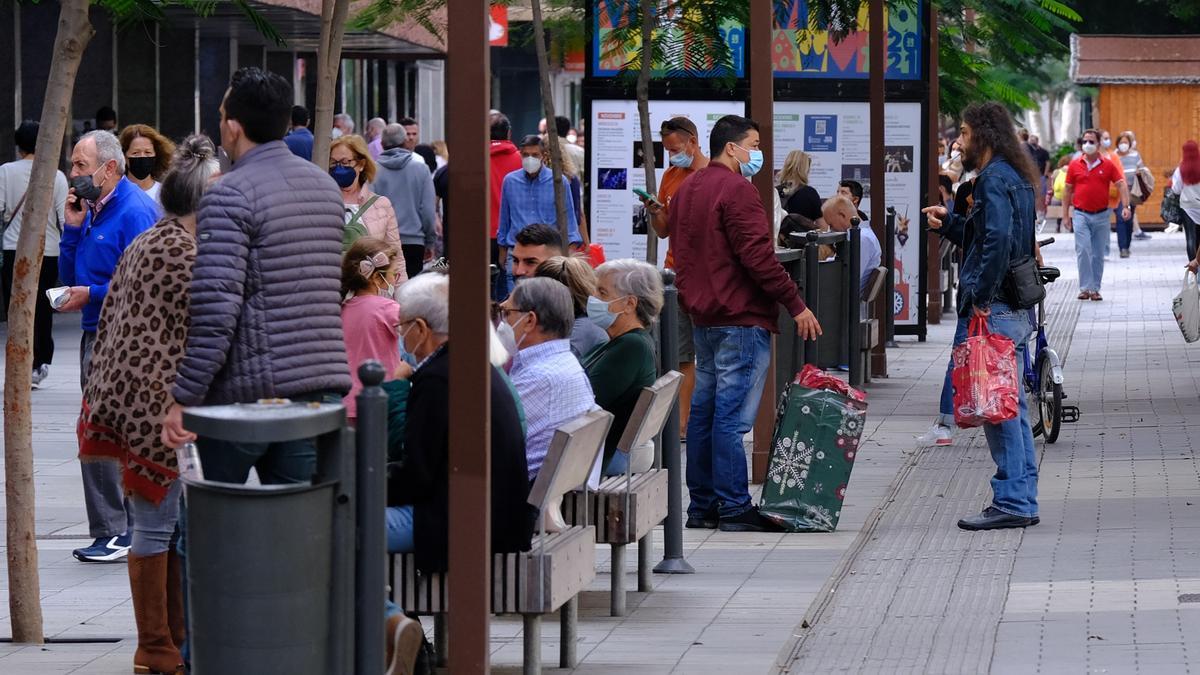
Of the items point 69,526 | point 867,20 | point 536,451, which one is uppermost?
point 867,20

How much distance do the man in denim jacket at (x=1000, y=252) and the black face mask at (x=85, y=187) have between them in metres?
3.78

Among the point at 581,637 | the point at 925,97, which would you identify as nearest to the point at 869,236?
the point at 925,97

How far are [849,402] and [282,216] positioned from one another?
14.1 ft

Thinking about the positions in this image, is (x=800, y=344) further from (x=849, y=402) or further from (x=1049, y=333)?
(x=1049, y=333)

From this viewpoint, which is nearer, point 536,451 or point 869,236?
point 536,451

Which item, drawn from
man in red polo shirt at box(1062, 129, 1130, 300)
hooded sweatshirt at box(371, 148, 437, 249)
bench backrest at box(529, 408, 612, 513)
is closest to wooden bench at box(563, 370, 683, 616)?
bench backrest at box(529, 408, 612, 513)

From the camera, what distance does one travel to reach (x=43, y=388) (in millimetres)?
15500

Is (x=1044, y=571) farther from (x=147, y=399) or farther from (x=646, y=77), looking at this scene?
(x=646, y=77)

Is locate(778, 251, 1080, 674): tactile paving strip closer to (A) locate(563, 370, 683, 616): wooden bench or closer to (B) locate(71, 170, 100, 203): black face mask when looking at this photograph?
(A) locate(563, 370, 683, 616): wooden bench

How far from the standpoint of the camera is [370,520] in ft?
16.8

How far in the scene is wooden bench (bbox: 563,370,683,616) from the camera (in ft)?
24.4

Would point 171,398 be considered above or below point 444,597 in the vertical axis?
above

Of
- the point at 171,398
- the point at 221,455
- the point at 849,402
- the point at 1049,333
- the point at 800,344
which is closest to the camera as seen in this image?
the point at 221,455

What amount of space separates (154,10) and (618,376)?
224cm
